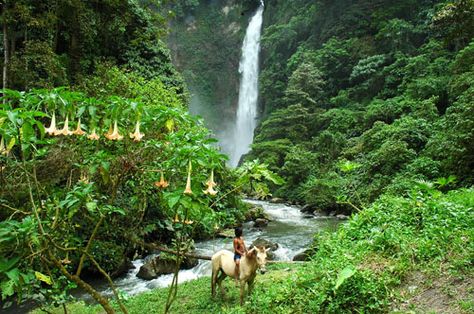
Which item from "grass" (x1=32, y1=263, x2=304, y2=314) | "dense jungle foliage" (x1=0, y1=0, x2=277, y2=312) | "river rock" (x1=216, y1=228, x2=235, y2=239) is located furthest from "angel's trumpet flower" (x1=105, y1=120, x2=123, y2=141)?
"river rock" (x1=216, y1=228, x2=235, y2=239)

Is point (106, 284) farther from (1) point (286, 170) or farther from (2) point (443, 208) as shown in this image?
(1) point (286, 170)

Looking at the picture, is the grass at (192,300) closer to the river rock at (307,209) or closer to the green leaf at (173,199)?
the green leaf at (173,199)

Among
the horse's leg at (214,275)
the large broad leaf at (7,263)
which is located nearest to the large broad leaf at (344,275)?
the horse's leg at (214,275)

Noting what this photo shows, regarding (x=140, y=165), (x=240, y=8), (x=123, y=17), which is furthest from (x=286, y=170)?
(x=240, y=8)

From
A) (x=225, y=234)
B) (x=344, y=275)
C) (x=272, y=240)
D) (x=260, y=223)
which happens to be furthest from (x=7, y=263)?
(x=260, y=223)

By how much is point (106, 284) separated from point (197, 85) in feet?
149

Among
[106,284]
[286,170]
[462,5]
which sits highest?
[462,5]

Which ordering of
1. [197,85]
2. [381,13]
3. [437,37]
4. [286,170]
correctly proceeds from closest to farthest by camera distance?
[286,170], [437,37], [381,13], [197,85]

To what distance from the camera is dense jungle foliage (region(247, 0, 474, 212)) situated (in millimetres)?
13922

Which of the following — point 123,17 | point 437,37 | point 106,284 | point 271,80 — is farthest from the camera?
point 271,80

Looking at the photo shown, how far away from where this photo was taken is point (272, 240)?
14.2m

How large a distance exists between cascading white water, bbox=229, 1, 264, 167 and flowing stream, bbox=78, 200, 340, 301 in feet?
75.8

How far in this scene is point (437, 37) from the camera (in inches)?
1087

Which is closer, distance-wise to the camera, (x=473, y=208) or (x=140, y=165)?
(x=140, y=165)
